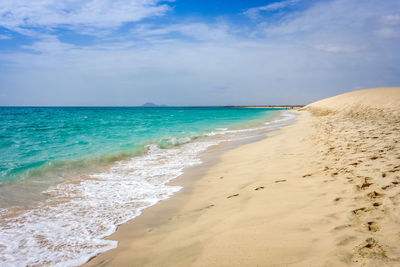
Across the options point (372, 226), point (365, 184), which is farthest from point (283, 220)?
point (365, 184)

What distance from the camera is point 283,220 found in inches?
112

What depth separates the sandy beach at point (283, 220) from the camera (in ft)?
7.02

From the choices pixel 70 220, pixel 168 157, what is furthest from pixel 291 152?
pixel 70 220

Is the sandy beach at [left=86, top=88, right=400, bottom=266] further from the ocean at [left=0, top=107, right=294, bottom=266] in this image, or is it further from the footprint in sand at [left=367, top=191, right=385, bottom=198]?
the ocean at [left=0, top=107, right=294, bottom=266]

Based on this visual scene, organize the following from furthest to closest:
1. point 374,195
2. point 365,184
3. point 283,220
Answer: point 365,184 → point 374,195 → point 283,220

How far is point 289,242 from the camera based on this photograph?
2.34 meters

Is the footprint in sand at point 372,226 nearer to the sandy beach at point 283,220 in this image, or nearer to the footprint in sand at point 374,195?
the sandy beach at point 283,220

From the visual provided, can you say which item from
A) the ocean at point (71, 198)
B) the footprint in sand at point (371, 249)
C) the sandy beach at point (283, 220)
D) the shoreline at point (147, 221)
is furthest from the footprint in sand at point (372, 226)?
the ocean at point (71, 198)

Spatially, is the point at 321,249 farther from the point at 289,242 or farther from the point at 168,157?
the point at 168,157

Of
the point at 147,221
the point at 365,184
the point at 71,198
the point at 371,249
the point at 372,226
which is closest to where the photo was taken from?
the point at 371,249

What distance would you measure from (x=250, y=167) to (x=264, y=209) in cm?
273

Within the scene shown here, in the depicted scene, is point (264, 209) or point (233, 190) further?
point (233, 190)

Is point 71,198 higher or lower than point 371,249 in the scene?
lower

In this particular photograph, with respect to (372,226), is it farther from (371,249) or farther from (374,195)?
(374,195)
